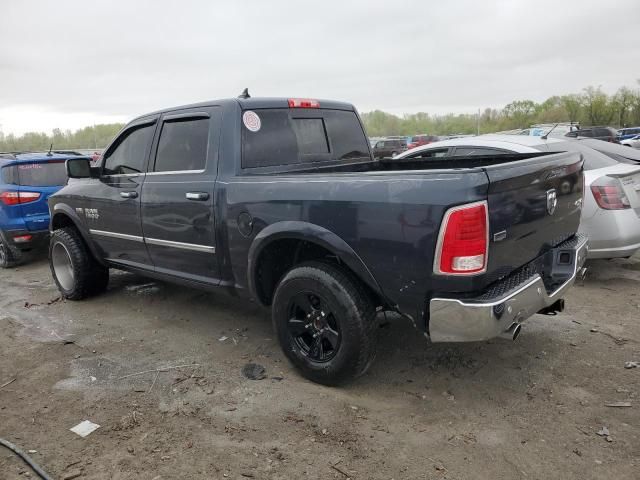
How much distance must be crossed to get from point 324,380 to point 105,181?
2957 mm

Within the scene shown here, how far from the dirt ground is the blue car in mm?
2757

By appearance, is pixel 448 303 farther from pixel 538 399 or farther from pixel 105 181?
pixel 105 181

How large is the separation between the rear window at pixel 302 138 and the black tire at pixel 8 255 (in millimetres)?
5197

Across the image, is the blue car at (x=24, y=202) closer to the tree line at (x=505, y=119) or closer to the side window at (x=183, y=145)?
the side window at (x=183, y=145)

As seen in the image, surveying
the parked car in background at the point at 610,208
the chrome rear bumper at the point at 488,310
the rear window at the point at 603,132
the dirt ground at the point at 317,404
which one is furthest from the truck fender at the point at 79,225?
the rear window at the point at 603,132

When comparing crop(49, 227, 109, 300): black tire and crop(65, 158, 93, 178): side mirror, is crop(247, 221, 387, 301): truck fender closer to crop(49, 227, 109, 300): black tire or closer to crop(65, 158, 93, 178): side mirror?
crop(65, 158, 93, 178): side mirror

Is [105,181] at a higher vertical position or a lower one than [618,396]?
higher

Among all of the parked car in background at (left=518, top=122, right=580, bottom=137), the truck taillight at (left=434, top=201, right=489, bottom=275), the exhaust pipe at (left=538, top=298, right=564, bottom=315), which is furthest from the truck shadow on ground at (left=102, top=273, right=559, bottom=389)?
the parked car in background at (left=518, top=122, right=580, bottom=137)

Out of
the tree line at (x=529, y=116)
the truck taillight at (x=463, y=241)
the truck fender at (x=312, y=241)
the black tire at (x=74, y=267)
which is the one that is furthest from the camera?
the tree line at (x=529, y=116)

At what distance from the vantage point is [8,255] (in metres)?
7.36

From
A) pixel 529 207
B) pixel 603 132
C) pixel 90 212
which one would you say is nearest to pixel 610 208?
pixel 529 207

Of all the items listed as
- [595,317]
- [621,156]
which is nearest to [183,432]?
[595,317]

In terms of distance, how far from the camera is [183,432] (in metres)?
2.94

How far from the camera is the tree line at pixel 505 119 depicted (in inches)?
2056
